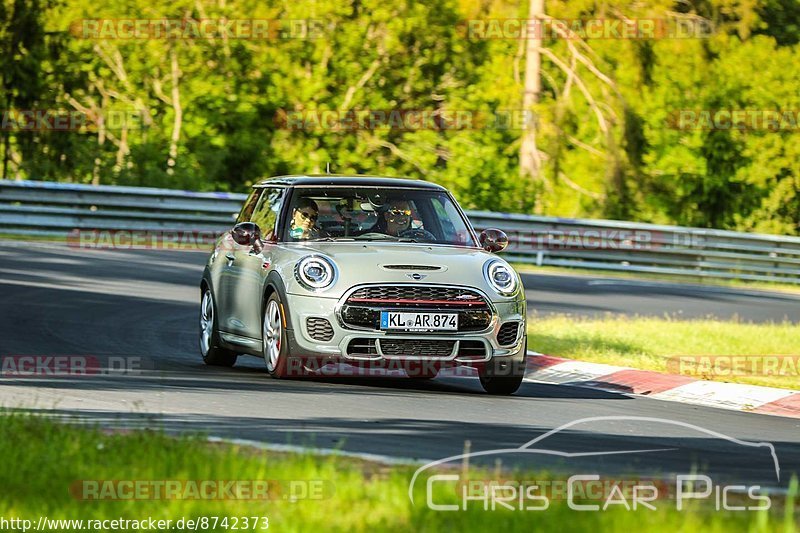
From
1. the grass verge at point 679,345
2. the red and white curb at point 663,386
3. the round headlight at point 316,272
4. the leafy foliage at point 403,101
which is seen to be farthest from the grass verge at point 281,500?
the leafy foliage at point 403,101

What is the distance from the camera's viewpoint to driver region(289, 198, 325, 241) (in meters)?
11.7

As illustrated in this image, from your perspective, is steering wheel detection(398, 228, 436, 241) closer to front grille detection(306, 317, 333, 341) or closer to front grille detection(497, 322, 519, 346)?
front grille detection(497, 322, 519, 346)

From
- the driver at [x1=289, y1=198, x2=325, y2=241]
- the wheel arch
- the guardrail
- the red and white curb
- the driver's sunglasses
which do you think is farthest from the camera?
the guardrail

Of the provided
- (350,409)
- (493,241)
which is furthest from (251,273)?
(350,409)

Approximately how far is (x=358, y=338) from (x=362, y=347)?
8 centimetres

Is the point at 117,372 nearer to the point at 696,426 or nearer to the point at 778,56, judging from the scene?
the point at 696,426

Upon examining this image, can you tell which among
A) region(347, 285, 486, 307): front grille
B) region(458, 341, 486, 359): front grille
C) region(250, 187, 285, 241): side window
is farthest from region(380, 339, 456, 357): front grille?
region(250, 187, 285, 241): side window

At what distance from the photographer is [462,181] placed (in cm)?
3506

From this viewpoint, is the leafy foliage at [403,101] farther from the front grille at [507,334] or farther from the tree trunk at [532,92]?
the front grille at [507,334]

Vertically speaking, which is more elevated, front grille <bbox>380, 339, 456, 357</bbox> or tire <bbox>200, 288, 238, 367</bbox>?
front grille <bbox>380, 339, 456, 357</bbox>

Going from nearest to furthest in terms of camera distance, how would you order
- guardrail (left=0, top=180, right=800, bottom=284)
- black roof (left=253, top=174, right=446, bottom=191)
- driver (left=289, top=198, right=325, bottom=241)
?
driver (left=289, top=198, right=325, bottom=241) < black roof (left=253, top=174, right=446, bottom=191) < guardrail (left=0, top=180, right=800, bottom=284)

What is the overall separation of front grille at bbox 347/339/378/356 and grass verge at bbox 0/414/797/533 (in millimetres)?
3651

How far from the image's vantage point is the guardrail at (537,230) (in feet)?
86.1

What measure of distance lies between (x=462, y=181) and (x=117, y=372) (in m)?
24.2
